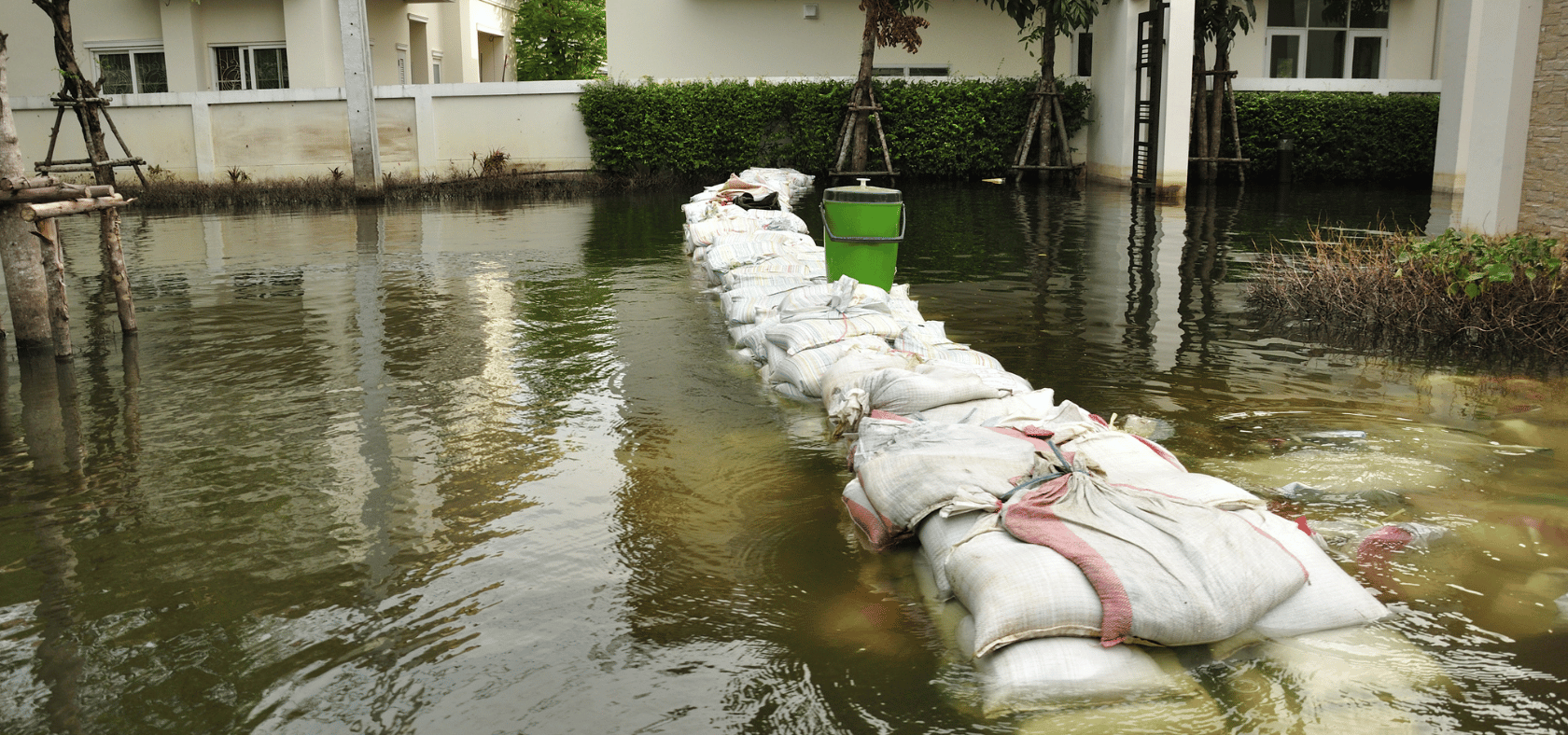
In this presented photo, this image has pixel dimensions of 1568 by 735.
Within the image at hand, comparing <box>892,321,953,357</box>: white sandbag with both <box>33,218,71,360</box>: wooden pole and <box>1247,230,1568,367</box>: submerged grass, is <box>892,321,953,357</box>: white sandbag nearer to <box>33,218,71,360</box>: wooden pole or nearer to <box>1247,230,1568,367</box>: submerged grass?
<box>1247,230,1568,367</box>: submerged grass

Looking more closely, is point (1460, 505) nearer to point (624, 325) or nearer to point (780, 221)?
point (624, 325)

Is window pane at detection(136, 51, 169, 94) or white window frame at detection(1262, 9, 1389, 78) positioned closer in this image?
window pane at detection(136, 51, 169, 94)

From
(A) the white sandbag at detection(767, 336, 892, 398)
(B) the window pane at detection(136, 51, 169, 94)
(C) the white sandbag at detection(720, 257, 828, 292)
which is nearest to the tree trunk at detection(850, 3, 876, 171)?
(C) the white sandbag at detection(720, 257, 828, 292)

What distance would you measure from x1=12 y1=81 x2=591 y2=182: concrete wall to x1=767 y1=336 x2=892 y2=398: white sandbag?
13.7 metres

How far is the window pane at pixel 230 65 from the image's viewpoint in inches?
755

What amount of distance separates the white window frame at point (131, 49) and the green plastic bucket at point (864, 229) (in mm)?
15794

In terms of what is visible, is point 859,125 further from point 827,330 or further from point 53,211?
point 53,211

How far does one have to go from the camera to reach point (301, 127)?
17859 mm

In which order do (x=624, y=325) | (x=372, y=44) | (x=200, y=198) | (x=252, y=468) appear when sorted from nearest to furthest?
(x=252, y=468)
(x=624, y=325)
(x=200, y=198)
(x=372, y=44)

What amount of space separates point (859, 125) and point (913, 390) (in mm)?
13291

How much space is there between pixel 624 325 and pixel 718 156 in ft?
37.7

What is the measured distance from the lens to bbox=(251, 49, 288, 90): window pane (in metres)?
19.2

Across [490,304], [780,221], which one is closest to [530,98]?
[780,221]

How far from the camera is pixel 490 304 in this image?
7953mm
